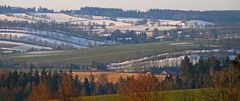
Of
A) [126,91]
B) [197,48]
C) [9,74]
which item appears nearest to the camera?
[126,91]

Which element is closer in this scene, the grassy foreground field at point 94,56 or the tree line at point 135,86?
the tree line at point 135,86

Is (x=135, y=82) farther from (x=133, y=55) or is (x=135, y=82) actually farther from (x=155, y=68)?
(x=133, y=55)

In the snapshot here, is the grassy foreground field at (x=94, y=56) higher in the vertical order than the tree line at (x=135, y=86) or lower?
lower

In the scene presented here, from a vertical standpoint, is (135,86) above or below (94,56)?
above

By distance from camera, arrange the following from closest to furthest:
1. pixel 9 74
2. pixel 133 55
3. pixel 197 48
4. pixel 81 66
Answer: pixel 9 74
pixel 81 66
pixel 133 55
pixel 197 48

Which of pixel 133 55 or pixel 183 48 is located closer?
pixel 133 55

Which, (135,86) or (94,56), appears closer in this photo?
(135,86)

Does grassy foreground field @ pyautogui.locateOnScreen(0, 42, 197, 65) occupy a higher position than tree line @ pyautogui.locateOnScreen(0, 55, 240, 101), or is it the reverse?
tree line @ pyautogui.locateOnScreen(0, 55, 240, 101)

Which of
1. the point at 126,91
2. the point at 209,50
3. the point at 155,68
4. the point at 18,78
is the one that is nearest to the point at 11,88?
the point at 18,78

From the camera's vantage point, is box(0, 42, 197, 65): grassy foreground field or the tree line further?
box(0, 42, 197, 65): grassy foreground field

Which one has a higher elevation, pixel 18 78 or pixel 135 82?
pixel 135 82
